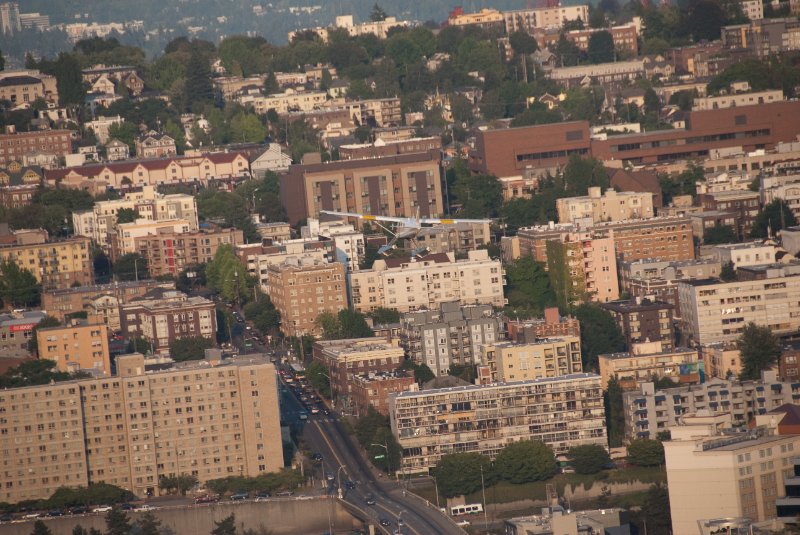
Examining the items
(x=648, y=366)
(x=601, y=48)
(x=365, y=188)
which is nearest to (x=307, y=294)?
(x=648, y=366)

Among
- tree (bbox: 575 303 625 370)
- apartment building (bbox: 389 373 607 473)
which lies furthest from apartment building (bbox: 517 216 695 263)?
apartment building (bbox: 389 373 607 473)

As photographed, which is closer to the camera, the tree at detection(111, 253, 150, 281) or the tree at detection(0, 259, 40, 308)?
the tree at detection(0, 259, 40, 308)

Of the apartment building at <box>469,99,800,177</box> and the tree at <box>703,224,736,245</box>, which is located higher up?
the apartment building at <box>469,99,800,177</box>

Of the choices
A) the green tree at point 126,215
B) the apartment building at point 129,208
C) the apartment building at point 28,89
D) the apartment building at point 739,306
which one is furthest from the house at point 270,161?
the apartment building at point 739,306

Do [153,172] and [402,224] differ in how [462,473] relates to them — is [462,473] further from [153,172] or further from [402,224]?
[153,172]

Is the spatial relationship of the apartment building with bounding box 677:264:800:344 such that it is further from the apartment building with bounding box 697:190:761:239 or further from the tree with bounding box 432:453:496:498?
the tree with bounding box 432:453:496:498

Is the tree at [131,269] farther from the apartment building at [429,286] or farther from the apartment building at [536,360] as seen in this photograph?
the apartment building at [536,360]

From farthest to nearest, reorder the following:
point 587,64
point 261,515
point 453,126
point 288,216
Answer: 1. point 587,64
2. point 453,126
3. point 288,216
4. point 261,515

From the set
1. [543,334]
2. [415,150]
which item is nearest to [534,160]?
[415,150]

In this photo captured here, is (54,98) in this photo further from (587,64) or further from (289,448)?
(289,448)
